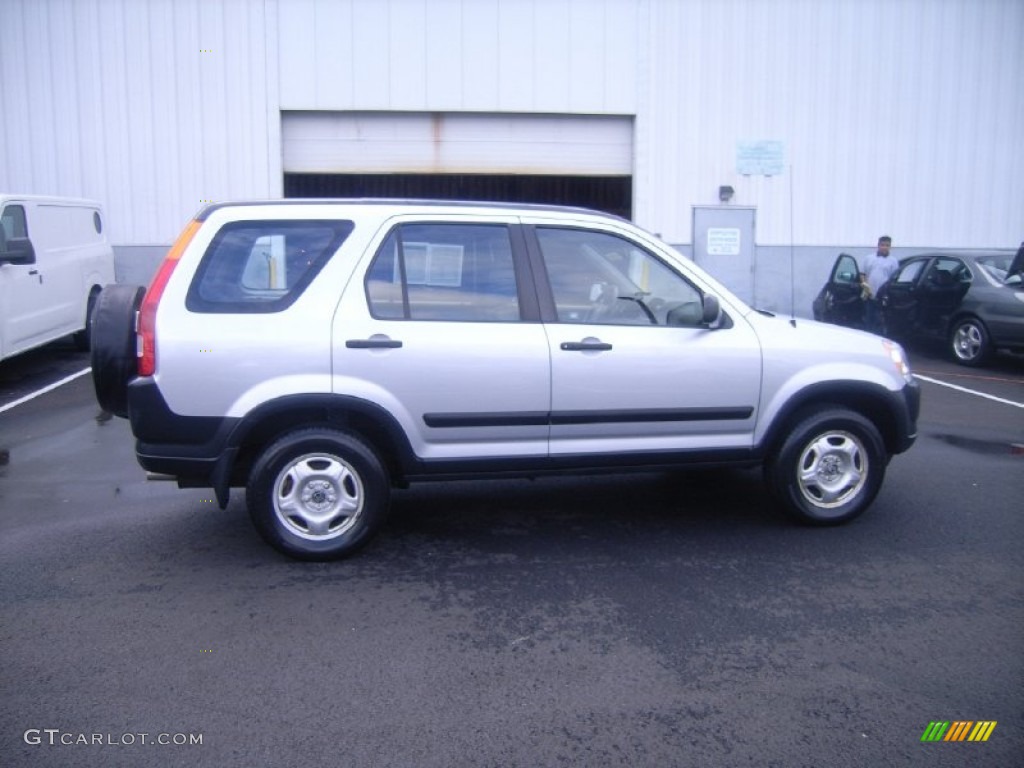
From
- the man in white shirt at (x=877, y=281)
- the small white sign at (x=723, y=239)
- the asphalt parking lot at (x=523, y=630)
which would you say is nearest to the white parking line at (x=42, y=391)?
the asphalt parking lot at (x=523, y=630)

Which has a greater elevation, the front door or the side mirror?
the side mirror

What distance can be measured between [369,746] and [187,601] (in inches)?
66.1

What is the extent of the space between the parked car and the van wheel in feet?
34.3

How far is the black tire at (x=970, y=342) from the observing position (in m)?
12.4

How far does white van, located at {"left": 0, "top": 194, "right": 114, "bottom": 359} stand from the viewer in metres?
10.1

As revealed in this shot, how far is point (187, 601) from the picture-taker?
15.0 feet

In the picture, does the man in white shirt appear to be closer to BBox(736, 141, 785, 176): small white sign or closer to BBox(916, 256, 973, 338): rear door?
BBox(916, 256, 973, 338): rear door

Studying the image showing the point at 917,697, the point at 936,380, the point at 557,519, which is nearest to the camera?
the point at 917,697

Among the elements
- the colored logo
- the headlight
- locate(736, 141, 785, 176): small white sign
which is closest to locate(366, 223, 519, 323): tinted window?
the headlight

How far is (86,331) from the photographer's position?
495 inches

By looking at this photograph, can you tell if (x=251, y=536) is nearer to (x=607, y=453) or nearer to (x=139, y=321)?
(x=139, y=321)

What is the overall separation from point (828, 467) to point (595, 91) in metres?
12.1

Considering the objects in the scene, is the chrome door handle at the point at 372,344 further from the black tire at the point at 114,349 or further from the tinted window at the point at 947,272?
the tinted window at the point at 947,272

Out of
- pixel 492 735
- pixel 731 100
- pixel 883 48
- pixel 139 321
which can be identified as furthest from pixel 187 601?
pixel 883 48
